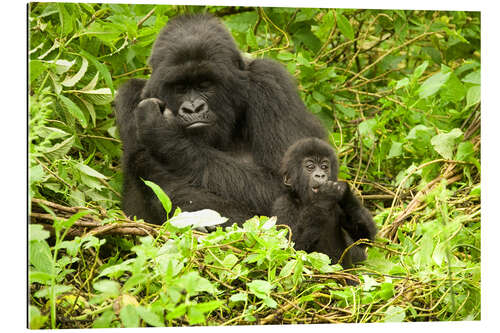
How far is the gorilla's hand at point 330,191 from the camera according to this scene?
135 inches

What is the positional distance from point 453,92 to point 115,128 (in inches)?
77.6

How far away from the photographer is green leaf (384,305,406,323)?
3033 mm

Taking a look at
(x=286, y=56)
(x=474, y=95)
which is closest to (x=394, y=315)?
(x=474, y=95)

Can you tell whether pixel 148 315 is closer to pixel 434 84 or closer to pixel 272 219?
pixel 272 219

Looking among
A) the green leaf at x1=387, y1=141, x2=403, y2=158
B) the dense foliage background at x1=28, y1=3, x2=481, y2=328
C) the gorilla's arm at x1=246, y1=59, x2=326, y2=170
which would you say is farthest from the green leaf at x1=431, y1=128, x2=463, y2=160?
the gorilla's arm at x1=246, y1=59, x2=326, y2=170

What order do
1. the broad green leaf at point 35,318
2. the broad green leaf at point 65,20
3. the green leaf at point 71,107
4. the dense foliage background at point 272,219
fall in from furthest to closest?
the green leaf at point 71,107, the broad green leaf at point 65,20, the dense foliage background at point 272,219, the broad green leaf at point 35,318

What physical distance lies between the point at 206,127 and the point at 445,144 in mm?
1337

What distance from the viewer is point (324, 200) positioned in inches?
135

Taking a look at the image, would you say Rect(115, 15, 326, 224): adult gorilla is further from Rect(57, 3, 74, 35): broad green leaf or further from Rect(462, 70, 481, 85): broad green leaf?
Rect(462, 70, 481, 85): broad green leaf

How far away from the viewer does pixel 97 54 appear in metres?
4.00

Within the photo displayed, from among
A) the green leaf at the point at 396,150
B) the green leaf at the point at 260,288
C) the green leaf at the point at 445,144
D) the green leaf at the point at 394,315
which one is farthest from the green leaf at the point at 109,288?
the green leaf at the point at 396,150

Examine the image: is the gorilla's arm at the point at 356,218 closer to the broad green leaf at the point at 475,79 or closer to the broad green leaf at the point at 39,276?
the broad green leaf at the point at 475,79

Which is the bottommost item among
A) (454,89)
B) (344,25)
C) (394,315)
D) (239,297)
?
(394,315)

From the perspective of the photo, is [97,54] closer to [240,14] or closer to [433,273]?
[240,14]
